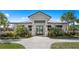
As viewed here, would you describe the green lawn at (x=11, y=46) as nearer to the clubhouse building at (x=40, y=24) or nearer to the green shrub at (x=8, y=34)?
the green shrub at (x=8, y=34)

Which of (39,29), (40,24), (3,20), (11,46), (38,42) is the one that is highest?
(3,20)

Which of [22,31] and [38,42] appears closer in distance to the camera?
[38,42]

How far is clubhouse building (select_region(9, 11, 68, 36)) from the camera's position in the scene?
5.05 metres

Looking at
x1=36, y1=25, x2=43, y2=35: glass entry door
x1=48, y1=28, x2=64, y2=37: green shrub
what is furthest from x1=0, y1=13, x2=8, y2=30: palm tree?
x1=48, y1=28, x2=64, y2=37: green shrub

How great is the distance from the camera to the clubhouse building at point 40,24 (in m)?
5.05

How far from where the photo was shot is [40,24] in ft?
16.7

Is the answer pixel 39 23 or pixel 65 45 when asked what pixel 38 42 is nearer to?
pixel 39 23

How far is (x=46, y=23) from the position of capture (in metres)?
5.14

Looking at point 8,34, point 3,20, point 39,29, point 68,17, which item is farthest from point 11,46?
point 68,17

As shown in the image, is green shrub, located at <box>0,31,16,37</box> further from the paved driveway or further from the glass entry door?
the glass entry door

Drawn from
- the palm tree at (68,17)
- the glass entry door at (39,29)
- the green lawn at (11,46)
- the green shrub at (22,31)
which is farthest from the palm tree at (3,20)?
the palm tree at (68,17)
